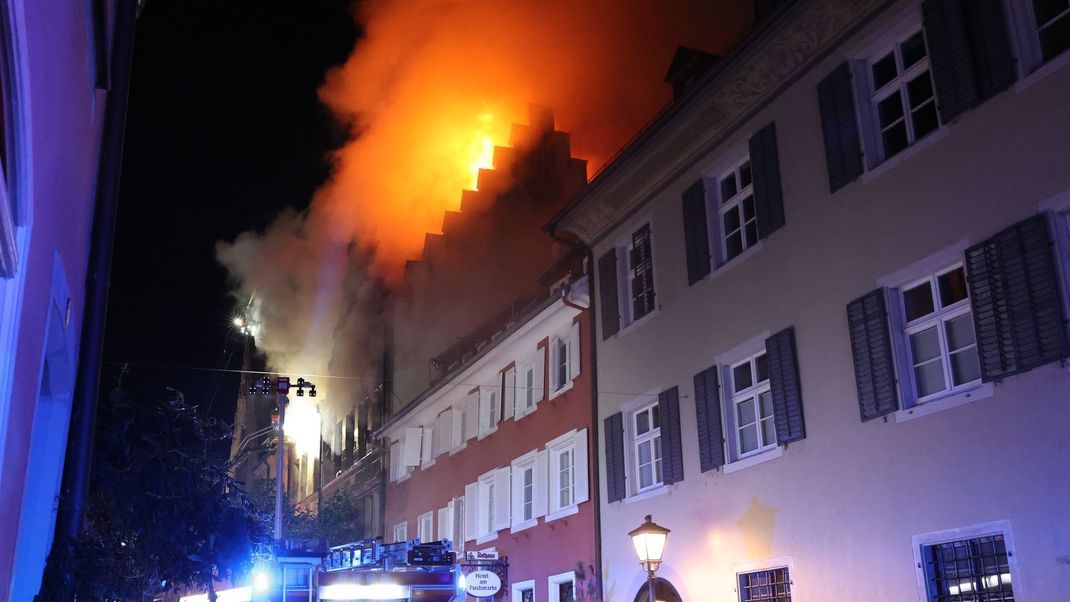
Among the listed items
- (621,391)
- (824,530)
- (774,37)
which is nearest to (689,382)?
(621,391)

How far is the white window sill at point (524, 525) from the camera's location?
68.1 feet

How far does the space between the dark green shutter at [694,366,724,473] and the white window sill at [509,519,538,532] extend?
7311 mm

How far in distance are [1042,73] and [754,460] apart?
5900mm

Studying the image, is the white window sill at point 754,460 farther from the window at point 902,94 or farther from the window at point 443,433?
the window at point 443,433

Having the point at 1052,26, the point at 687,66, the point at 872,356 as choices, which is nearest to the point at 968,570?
the point at 872,356

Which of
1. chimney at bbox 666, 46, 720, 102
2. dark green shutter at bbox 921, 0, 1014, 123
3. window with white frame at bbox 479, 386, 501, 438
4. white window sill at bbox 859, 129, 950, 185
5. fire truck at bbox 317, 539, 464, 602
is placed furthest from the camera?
window with white frame at bbox 479, 386, 501, 438

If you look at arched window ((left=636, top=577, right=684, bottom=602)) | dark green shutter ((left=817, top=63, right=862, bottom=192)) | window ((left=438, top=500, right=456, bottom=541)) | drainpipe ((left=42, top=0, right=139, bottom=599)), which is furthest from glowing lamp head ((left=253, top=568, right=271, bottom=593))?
window ((left=438, top=500, right=456, bottom=541))

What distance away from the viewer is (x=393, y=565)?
53.0 ft

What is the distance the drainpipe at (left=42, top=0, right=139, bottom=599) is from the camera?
6.28 metres

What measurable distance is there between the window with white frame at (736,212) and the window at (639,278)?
182cm

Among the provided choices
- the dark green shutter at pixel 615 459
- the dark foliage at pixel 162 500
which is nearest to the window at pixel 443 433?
the dark green shutter at pixel 615 459

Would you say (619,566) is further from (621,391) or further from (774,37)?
(774,37)

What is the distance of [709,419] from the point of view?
46.2ft

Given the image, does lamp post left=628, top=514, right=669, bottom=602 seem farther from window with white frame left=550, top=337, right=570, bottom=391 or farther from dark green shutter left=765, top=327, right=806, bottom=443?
window with white frame left=550, top=337, right=570, bottom=391
